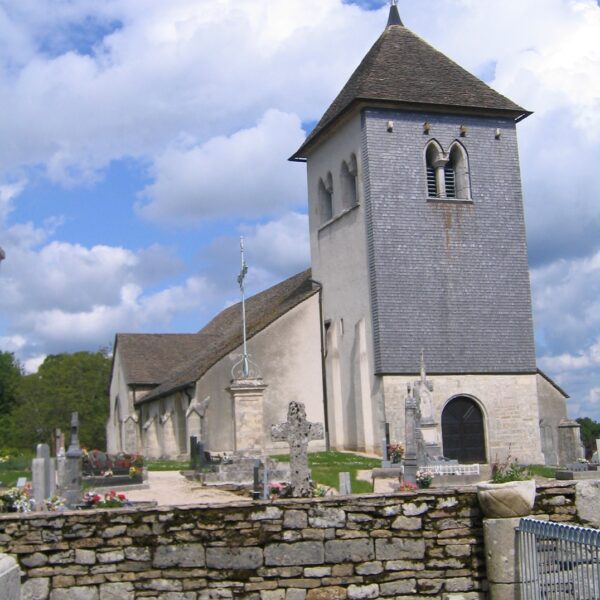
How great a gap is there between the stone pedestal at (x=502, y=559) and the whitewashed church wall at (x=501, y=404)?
21483mm

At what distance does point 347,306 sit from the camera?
31625 mm

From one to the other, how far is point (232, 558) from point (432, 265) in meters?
23.9

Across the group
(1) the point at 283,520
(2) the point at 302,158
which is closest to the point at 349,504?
(1) the point at 283,520

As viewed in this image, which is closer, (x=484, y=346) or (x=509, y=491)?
(x=509, y=491)

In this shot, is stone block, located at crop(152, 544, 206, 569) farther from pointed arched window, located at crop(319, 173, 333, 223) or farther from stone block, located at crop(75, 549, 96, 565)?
pointed arched window, located at crop(319, 173, 333, 223)

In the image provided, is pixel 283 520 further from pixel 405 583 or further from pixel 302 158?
pixel 302 158

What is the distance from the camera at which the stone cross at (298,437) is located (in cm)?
1180

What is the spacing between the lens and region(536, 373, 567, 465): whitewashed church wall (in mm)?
32625

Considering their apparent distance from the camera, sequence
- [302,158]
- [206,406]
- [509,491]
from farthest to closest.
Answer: [302,158] < [206,406] < [509,491]

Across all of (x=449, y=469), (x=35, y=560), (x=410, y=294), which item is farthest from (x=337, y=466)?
(x=35, y=560)

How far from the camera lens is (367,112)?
30547 millimetres

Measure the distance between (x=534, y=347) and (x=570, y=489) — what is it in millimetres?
23838

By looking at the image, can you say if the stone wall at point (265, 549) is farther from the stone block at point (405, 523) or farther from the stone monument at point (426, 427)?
the stone monument at point (426, 427)

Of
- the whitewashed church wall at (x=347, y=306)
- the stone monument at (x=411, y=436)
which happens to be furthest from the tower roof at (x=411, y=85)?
the stone monument at (x=411, y=436)
